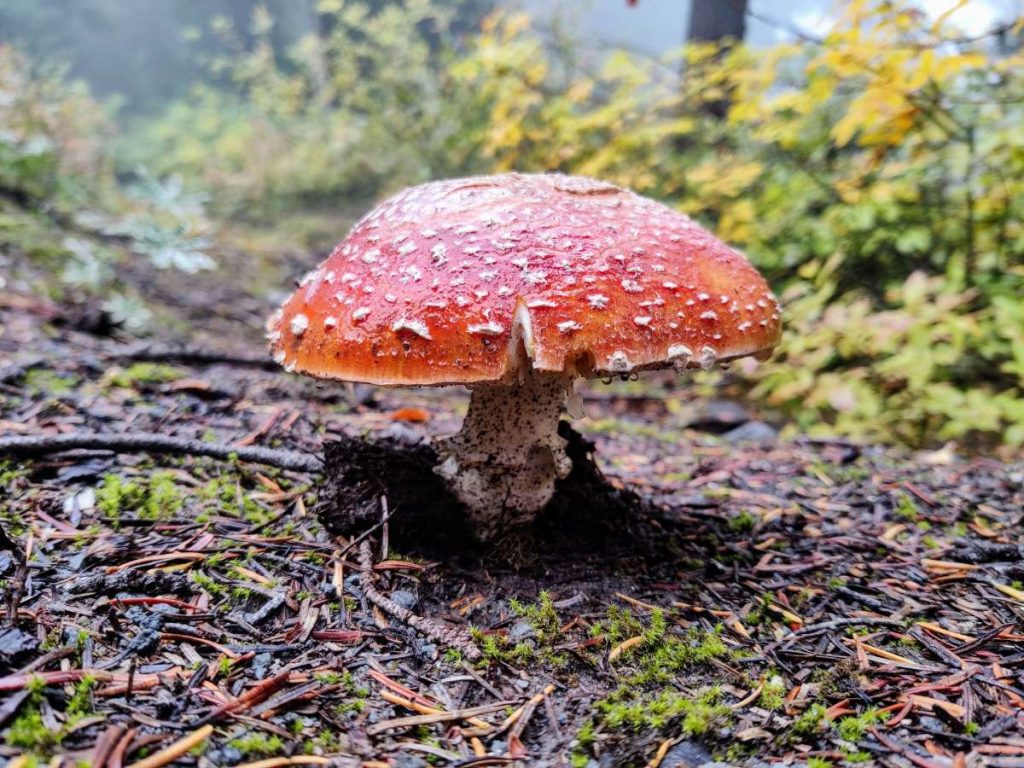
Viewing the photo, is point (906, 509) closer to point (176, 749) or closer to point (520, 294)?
point (520, 294)

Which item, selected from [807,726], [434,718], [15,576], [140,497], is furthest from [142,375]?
[807,726]

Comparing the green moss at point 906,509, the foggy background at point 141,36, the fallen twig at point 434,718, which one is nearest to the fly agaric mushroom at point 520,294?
the fallen twig at point 434,718

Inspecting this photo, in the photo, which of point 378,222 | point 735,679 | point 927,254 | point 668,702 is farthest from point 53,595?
point 927,254

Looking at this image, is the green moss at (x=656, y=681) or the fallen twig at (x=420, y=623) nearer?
the green moss at (x=656, y=681)

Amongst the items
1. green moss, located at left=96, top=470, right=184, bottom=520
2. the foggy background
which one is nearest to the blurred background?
green moss, located at left=96, top=470, right=184, bottom=520

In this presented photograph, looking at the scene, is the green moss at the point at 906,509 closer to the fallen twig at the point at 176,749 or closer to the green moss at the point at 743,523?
the green moss at the point at 743,523

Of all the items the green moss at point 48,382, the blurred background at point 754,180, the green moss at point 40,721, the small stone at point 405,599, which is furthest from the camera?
the blurred background at point 754,180

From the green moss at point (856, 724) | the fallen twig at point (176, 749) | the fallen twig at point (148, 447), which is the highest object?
the fallen twig at point (148, 447)

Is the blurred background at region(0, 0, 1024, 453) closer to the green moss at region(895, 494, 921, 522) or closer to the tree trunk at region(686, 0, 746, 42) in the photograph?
the tree trunk at region(686, 0, 746, 42)
